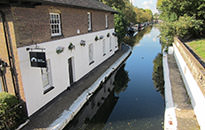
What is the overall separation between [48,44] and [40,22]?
1.18 m

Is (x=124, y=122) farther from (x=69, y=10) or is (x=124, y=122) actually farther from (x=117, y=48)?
(x=117, y=48)

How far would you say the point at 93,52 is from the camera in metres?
14.7

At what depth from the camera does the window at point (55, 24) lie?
30.4 ft

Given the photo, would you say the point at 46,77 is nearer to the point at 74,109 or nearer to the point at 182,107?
the point at 74,109

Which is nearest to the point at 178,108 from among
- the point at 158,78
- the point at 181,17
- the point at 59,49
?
the point at 158,78

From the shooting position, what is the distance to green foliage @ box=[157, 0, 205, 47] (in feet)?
65.8

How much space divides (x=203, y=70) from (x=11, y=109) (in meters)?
8.77

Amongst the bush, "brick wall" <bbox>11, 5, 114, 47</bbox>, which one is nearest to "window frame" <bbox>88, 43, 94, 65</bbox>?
"brick wall" <bbox>11, 5, 114, 47</bbox>

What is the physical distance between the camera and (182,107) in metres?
8.02

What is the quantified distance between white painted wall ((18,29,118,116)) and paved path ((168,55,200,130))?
21.2 feet

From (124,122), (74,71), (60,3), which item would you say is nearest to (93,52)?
(74,71)

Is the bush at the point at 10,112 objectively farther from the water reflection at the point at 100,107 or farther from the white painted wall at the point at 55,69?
the water reflection at the point at 100,107

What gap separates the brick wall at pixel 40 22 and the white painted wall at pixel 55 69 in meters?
0.34

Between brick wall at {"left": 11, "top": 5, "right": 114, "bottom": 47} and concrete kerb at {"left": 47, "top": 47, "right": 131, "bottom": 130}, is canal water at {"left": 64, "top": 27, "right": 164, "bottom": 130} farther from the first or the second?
brick wall at {"left": 11, "top": 5, "right": 114, "bottom": 47}
